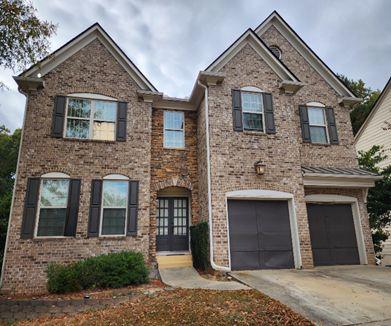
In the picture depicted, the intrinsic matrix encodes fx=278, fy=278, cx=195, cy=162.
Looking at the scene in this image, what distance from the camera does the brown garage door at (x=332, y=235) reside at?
10664 mm

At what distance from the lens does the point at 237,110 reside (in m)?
10.6

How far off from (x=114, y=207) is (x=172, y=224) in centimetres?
265

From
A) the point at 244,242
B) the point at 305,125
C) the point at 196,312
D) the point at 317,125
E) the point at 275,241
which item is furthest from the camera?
the point at 317,125

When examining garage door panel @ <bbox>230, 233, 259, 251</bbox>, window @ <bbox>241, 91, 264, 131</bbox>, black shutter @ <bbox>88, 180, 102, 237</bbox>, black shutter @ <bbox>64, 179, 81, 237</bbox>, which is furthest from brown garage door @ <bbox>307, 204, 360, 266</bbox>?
black shutter @ <bbox>64, 179, 81, 237</bbox>

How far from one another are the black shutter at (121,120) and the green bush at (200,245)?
4.36 m

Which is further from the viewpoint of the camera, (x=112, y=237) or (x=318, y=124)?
(x=318, y=124)

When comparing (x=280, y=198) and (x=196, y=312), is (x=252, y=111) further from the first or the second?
(x=196, y=312)

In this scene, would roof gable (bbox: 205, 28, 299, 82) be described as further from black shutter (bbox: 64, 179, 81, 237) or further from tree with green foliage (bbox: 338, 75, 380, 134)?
tree with green foliage (bbox: 338, 75, 380, 134)

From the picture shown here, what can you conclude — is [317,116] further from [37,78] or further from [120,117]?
[37,78]

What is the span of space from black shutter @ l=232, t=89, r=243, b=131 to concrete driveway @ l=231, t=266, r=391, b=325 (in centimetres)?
513

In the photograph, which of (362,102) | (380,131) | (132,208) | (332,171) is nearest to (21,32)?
(132,208)

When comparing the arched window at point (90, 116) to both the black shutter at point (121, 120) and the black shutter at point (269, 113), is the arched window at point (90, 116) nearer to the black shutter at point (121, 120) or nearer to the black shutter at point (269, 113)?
the black shutter at point (121, 120)

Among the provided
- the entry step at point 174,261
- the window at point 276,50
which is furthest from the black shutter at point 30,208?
the window at point 276,50

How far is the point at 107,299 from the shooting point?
257 inches
